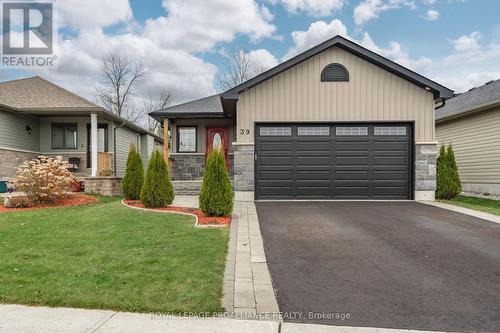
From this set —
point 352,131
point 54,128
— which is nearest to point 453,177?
point 352,131

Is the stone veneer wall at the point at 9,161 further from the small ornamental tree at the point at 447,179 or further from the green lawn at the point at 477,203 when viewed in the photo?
the green lawn at the point at 477,203

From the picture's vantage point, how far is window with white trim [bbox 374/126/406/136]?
10.8 m

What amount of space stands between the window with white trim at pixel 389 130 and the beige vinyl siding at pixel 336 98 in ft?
0.99

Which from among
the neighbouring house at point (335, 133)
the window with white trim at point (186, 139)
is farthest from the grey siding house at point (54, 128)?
the neighbouring house at point (335, 133)

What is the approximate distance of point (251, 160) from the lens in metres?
10.7

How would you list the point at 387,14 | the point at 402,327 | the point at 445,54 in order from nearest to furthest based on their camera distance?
the point at 402,327 < the point at 387,14 < the point at 445,54

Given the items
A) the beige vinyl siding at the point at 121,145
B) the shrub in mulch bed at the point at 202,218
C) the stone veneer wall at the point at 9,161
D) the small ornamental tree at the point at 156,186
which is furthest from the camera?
the beige vinyl siding at the point at 121,145

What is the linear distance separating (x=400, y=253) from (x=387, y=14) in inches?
473

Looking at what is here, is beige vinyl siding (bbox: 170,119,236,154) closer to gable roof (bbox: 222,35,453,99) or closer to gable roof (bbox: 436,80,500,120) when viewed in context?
gable roof (bbox: 222,35,453,99)

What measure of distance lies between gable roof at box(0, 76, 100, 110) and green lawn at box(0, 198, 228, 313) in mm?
8004

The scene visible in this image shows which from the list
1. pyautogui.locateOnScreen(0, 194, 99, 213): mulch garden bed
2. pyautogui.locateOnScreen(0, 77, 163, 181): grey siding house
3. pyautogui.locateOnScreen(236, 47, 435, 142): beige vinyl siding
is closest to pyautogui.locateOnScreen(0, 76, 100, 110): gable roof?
pyautogui.locateOnScreen(0, 77, 163, 181): grey siding house

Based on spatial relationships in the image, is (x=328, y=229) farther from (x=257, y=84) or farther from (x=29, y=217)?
(x=29, y=217)

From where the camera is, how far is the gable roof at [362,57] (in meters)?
10.2

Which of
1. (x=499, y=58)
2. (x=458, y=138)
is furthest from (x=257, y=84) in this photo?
(x=499, y=58)
